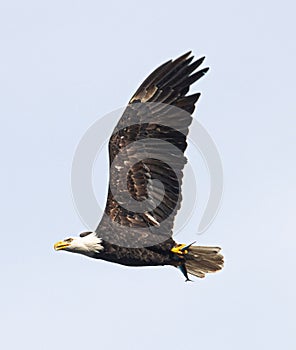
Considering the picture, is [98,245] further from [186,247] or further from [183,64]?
[183,64]

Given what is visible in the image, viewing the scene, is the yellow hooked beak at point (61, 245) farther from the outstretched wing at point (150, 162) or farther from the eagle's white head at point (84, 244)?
the outstretched wing at point (150, 162)

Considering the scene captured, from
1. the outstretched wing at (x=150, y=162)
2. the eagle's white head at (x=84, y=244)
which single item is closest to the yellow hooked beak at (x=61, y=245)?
the eagle's white head at (x=84, y=244)

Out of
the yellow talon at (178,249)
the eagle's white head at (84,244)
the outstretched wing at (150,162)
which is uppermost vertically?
the outstretched wing at (150,162)

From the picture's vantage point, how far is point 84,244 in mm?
17703

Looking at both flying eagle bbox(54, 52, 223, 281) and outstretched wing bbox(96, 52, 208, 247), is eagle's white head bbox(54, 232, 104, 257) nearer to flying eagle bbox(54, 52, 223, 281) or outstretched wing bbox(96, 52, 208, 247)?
flying eagle bbox(54, 52, 223, 281)

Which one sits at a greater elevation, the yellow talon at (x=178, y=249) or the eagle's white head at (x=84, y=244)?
the eagle's white head at (x=84, y=244)

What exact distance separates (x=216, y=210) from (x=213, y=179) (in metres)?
0.48

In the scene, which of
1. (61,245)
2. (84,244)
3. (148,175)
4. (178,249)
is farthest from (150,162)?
(61,245)

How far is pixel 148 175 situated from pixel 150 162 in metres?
0.20

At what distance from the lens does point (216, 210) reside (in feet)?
58.7

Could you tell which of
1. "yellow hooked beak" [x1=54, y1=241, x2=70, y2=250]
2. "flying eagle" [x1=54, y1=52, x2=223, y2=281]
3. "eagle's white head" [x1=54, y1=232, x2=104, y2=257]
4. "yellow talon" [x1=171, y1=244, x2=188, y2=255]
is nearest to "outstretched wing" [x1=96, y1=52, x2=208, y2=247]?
"flying eagle" [x1=54, y1=52, x2=223, y2=281]

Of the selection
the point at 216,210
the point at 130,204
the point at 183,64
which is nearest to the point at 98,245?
the point at 130,204

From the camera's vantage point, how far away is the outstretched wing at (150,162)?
17500 mm

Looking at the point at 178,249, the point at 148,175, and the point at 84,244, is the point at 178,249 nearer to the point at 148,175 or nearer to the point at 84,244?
the point at 148,175
